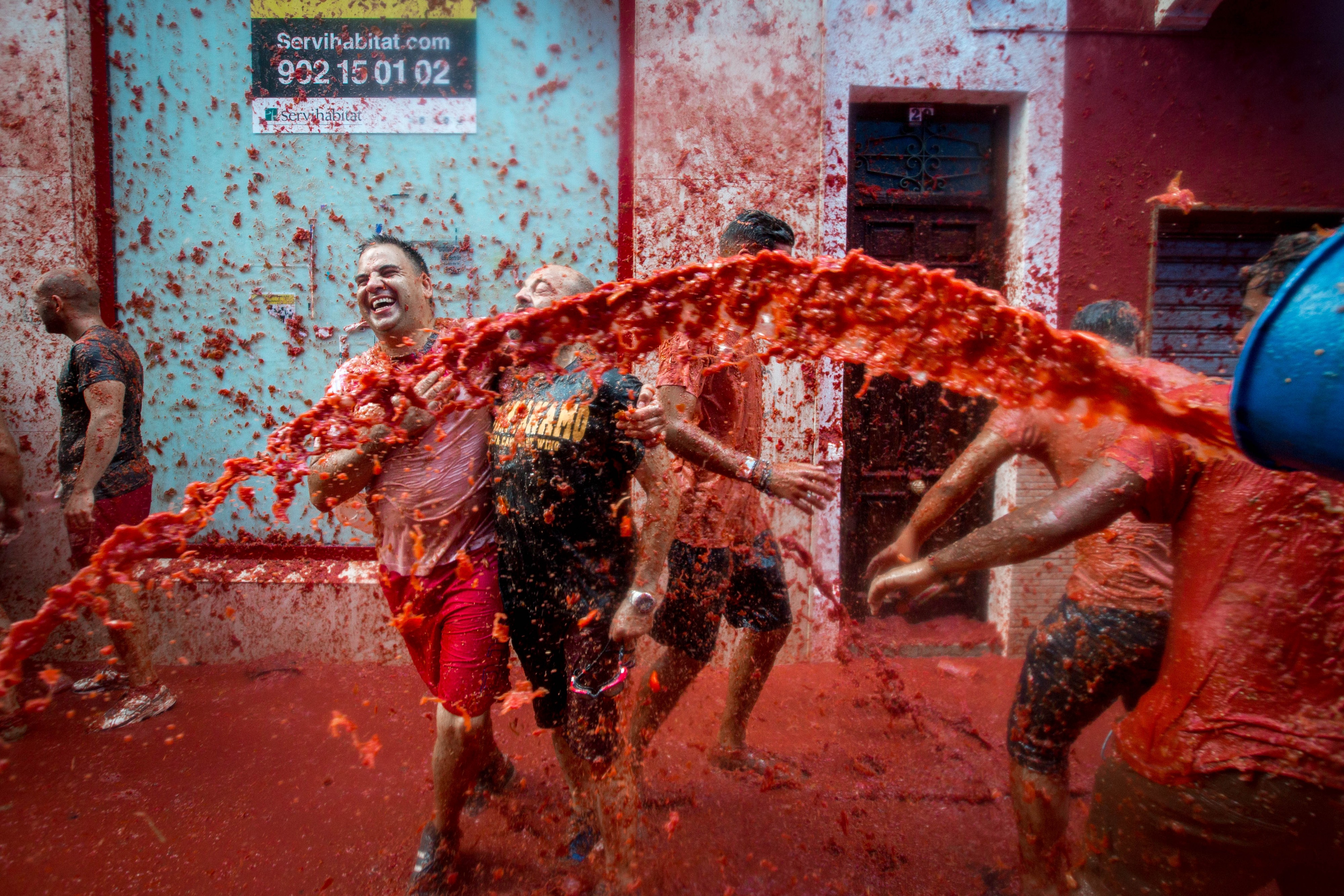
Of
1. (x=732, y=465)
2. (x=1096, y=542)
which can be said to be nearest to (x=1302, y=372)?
(x=1096, y=542)

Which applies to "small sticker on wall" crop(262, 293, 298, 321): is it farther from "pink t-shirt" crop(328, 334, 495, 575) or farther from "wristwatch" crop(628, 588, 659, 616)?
"wristwatch" crop(628, 588, 659, 616)

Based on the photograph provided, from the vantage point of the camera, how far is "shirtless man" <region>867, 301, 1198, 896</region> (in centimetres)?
200

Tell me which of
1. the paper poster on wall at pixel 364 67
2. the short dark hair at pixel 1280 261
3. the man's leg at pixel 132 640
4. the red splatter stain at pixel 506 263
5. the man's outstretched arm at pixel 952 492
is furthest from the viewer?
the red splatter stain at pixel 506 263

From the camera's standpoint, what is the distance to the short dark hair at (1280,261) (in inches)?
63.6

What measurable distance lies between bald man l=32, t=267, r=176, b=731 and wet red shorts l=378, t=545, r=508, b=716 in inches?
91.8

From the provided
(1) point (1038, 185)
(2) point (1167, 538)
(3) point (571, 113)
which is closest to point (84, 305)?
(3) point (571, 113)

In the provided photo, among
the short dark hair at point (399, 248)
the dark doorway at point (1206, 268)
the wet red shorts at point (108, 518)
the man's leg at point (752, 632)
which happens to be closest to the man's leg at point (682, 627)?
the man's leg at point (752, 632)

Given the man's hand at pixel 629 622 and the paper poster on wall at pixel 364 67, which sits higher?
the paper poster on wall at pixel 364 67

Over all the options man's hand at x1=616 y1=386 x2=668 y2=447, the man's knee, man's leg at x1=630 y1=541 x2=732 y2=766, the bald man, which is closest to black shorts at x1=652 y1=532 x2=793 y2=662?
man's leg at x1=630 y1=541 x2=732 y2=766

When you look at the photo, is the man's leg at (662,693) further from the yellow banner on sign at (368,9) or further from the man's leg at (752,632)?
the yellow banner on sign at (368,9)

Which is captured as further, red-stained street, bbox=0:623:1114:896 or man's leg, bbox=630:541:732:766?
man's leg, bbox=630:541:732:766

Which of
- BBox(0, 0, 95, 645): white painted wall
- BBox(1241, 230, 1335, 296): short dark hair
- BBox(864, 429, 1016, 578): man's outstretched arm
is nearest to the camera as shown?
BBox(1241, 230, 1335, 296): short dark hair

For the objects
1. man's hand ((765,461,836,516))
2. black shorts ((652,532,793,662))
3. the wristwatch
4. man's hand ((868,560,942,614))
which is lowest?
black shorts ((652,532,793,662))

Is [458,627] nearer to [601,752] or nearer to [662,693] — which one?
[601,752]
